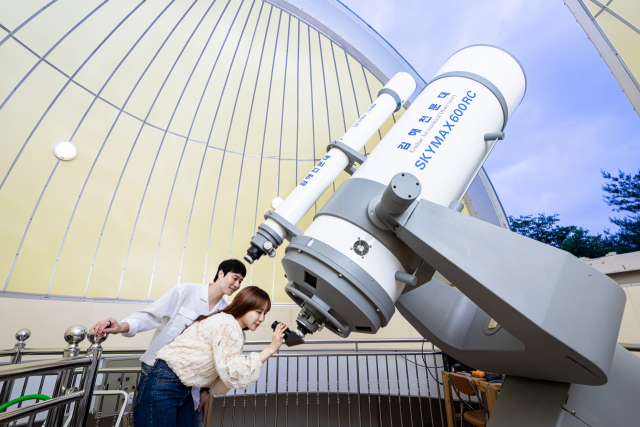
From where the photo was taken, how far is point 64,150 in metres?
4.23

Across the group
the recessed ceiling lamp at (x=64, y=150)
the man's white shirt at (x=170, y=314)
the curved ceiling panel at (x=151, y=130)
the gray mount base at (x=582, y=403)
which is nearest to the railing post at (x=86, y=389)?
the man's white shirt at (x=170, y=314)

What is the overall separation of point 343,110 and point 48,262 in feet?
15.4

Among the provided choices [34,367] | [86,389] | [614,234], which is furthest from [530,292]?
[614,234]

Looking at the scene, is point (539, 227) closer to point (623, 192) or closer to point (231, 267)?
point (623, 192)

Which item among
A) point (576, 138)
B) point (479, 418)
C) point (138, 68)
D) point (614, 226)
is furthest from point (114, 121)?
point (576, 138)

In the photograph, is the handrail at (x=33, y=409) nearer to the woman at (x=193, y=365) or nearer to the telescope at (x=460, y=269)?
the woman at (x=193, y=365)

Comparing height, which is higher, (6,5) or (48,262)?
(6,5)

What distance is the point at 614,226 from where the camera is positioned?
4312mm

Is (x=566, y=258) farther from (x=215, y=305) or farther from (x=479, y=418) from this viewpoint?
(x=479, y=418)

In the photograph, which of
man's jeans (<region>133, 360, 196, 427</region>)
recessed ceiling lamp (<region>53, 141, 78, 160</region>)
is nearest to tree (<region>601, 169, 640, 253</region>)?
man's jeans (<region>133, 360, 196, 427</region>)

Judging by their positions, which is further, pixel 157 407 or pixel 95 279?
pixel 95 279

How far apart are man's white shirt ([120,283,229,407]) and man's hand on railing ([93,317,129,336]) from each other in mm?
108

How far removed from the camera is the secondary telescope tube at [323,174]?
69.3 inches

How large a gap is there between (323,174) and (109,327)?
1470mm
